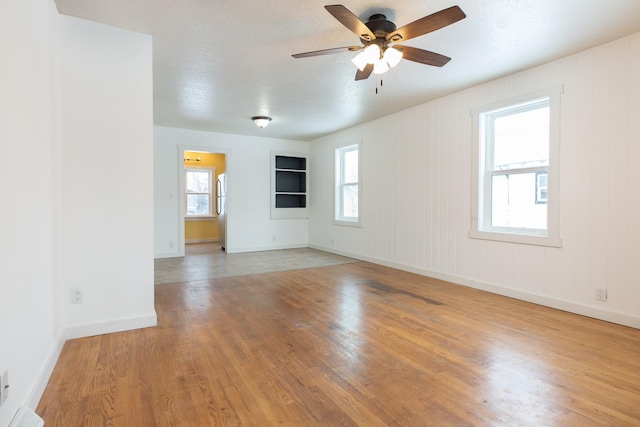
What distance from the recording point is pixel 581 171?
308 centimetres

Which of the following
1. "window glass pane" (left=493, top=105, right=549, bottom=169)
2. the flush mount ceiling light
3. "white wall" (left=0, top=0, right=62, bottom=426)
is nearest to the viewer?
"white wall" (left=0, top=0, right=62, bottom=426)

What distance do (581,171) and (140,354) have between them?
405 centimetres

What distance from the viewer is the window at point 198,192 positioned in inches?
338

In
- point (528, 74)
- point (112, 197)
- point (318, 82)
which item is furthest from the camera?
point (318, 82)

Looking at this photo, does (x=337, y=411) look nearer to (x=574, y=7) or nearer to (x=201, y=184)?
(x=574, y=7)

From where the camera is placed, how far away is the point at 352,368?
2.07 metres

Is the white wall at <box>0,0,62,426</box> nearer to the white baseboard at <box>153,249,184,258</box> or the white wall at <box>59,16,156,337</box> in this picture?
the white wall at <box>59,16,156,337</box>

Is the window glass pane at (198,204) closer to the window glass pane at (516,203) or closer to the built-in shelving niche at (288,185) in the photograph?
the built-in shelving niche at (288,185)

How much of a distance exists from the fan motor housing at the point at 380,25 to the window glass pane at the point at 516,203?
7.60ft

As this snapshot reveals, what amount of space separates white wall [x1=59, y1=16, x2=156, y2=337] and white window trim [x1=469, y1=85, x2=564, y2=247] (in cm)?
357

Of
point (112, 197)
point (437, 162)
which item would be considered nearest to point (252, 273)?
point (112, 197)

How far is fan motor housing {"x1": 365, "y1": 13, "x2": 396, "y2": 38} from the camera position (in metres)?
2.44

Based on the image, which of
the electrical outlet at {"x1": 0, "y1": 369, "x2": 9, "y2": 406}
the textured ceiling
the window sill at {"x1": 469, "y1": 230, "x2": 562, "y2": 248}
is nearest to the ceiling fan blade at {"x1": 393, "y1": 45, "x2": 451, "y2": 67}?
the textured ceiling

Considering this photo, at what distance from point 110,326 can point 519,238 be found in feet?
13.2
